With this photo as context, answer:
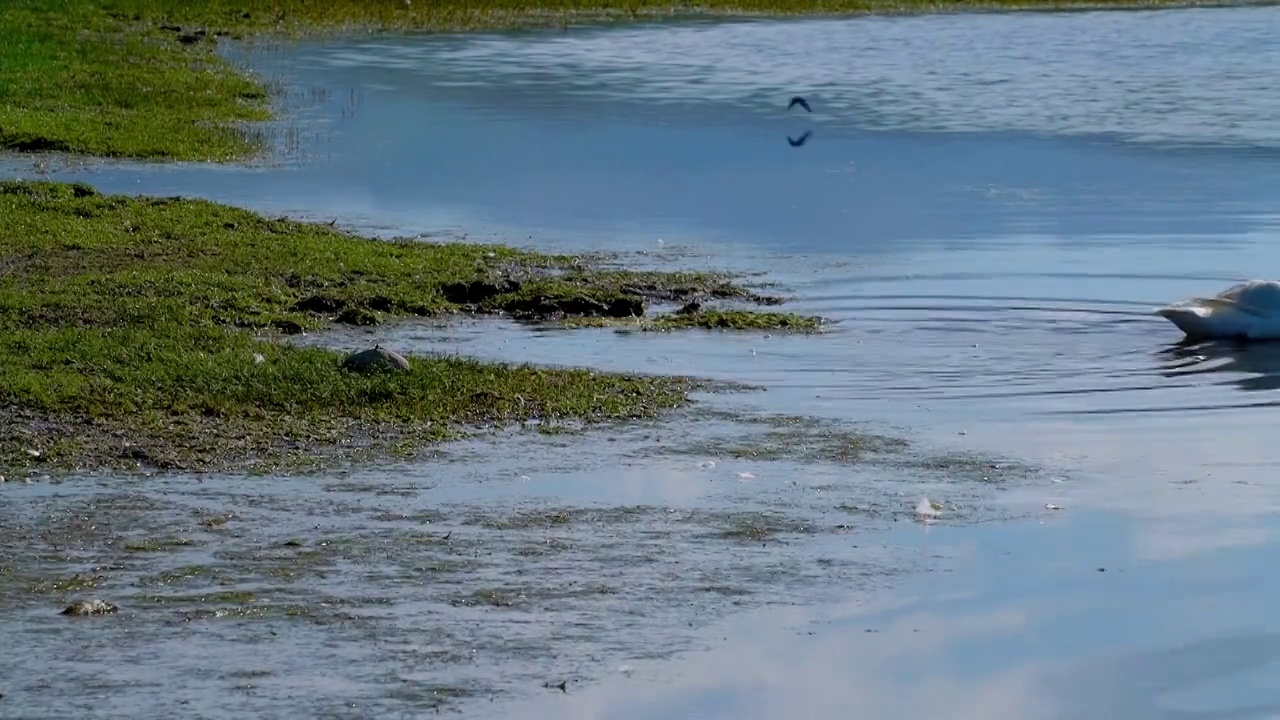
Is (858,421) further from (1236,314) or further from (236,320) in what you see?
(236,320)

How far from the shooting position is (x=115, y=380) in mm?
8961

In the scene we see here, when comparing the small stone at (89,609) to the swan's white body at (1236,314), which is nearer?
the small stone at (89,609)

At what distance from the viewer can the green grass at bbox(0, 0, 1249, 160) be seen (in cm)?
1992

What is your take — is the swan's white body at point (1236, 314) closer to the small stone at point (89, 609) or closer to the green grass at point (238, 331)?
the green grass at point (238, 331)

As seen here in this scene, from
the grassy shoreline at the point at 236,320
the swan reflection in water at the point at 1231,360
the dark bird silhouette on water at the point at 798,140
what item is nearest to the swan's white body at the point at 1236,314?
the swan reflection in water at the point at 1231,360

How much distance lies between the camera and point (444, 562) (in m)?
6.79

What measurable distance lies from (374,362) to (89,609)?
320cm

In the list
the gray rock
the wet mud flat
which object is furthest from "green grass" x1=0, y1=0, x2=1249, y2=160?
the wet mud flat

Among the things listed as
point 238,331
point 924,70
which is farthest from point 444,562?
point 924,70

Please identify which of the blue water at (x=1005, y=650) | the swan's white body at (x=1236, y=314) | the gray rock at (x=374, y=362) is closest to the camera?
the blue water at (x=1005, y=650)

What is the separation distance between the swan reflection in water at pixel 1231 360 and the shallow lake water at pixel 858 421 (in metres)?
0.04

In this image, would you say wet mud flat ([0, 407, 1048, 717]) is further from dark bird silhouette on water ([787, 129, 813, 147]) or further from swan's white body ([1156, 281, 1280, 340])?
dark bird silhouette on water ([787, 129, 813, 147])

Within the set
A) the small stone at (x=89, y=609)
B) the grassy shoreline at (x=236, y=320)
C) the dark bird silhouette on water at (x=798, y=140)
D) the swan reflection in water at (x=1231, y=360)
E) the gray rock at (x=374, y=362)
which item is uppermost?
the gray rock at (x=374, y=362)

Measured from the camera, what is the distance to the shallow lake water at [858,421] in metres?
5.93
